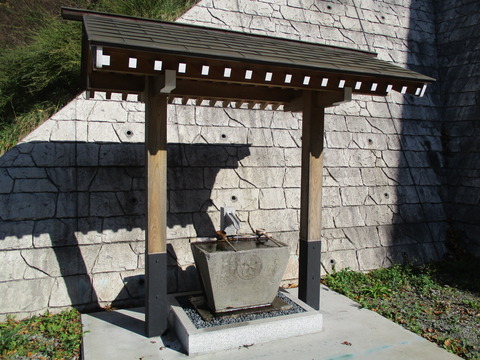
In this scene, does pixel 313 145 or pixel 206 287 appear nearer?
pixel 206 287

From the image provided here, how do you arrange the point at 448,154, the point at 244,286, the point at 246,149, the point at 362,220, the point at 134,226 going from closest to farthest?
the point at 244,286 → the point at 134,226 → the point at 246,149 → the point at 362,220 → the point at 448,154

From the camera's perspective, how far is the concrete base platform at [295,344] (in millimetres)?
3617

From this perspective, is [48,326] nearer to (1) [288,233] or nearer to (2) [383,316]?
(1) [288,233]

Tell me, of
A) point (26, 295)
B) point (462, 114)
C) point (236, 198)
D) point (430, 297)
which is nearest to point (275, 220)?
point (236, 198)

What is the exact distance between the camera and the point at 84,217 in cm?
468

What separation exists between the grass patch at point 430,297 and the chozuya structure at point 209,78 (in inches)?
36.6

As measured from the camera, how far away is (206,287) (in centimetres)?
406

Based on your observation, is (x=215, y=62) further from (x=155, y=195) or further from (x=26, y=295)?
(x=26, y=295)

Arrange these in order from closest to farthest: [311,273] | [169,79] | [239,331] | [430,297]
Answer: [169,79], [239,331], [311,273], [430,297]

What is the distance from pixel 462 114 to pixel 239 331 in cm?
547

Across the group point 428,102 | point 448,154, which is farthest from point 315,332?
point 428,102

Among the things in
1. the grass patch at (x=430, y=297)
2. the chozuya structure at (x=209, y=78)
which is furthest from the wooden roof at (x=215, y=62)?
the grass patch at (x=430, y=297)

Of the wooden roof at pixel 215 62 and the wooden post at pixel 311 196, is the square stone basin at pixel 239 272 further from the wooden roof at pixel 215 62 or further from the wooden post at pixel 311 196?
the wooden roof at pixel 215 62

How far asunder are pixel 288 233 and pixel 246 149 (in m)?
1.27
